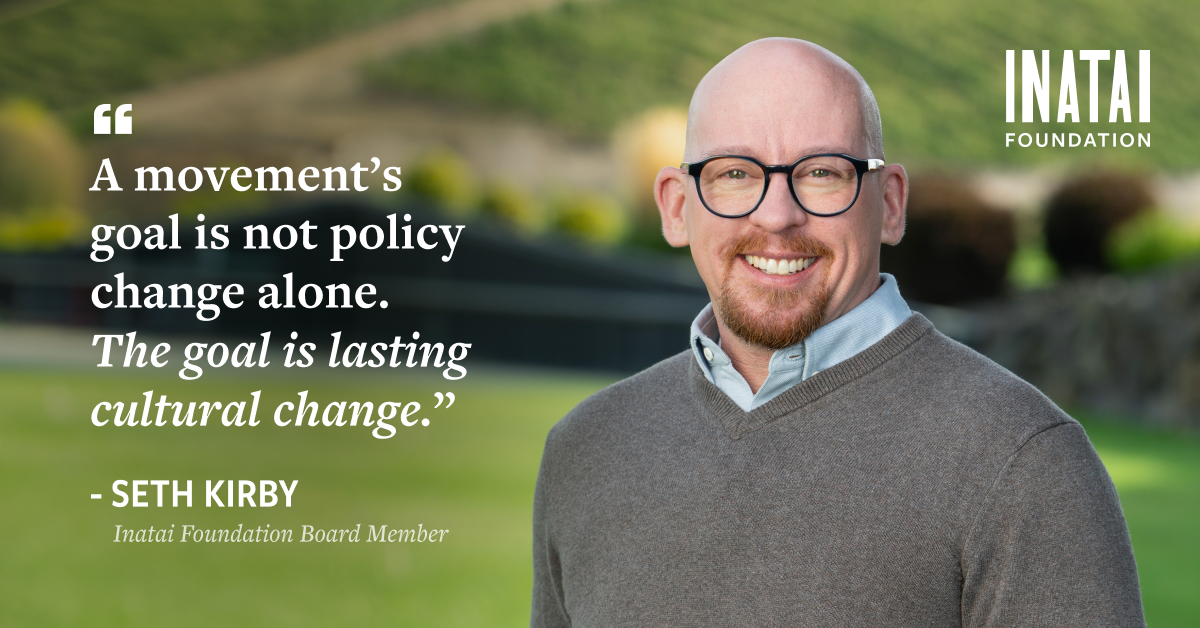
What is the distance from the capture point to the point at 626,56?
2393 inches

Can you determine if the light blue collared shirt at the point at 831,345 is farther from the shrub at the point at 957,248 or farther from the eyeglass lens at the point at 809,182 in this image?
the shrub at the point at 957,248

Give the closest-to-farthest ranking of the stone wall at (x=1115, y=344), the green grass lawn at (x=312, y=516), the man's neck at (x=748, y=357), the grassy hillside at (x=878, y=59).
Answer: the man's neck at (x=748, y=357) → the green grass lawn at (x=312, y=516) → the stone wall at (x=1115, y=344) → the grassy hillside at (x=878, y=59)

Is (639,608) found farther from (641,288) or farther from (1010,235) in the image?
(1010,235)

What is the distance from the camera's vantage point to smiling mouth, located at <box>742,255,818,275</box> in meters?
1.99

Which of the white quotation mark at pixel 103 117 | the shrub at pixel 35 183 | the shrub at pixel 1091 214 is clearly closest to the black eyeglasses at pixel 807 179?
the white quotation mark at pixel 103 117

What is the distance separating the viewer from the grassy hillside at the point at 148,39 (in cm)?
6147

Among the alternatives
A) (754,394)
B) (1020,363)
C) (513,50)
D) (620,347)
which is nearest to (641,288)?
(620,347)

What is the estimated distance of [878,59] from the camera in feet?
192

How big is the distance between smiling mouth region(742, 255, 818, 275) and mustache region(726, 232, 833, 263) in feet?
0.05

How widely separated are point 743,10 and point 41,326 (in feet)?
158

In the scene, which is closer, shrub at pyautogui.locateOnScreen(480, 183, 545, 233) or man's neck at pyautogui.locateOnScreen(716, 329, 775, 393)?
man's neck at pyautogui.locateOnScreen(716, 329, 775, 393)

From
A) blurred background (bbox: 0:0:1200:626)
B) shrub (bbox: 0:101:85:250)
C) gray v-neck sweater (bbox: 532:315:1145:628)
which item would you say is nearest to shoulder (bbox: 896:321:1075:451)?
gray v-neck sweater (bbox: 532:315:1145:628)

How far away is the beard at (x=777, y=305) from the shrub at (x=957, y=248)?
18.2 m

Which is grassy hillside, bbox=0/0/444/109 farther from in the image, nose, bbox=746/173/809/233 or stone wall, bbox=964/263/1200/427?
nose, bbox=746/173/809/233
